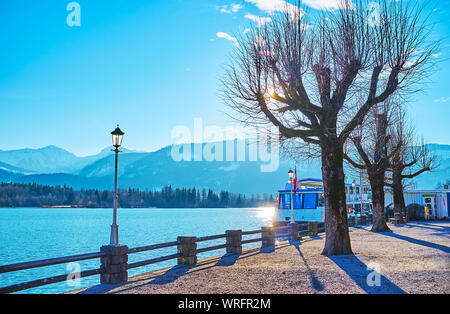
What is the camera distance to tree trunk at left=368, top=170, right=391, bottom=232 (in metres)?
28.6

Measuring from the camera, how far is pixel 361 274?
1204 cm

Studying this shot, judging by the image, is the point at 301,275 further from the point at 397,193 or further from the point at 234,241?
the point at 397,193

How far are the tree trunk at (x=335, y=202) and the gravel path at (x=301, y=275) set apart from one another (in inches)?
28.6

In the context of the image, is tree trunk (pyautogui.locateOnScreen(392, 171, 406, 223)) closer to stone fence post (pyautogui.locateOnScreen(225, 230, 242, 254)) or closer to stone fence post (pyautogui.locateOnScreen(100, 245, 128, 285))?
stone fence post (pyautogui.locateOnScreen(225, 230, 242, 254))

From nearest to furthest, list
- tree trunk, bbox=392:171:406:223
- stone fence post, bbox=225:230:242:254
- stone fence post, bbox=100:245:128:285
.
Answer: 1. stone fence post, bbox=100:245:128:285
2. stone fence post, bbox=225:230:242:254
3. tree trunk, bbox=392:171:406:223

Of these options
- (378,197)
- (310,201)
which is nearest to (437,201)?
(310,201)

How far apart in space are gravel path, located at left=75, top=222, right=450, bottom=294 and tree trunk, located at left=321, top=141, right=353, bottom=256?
73 centimetres

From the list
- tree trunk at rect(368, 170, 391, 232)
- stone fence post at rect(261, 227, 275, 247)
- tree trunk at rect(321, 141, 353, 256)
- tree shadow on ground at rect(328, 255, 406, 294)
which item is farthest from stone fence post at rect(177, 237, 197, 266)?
tree trunk at rect(368, 170, 391, 232)

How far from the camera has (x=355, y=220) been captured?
1559 inches

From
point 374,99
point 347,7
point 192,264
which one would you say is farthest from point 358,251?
point 347,7

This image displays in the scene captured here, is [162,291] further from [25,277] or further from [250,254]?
[25,277]

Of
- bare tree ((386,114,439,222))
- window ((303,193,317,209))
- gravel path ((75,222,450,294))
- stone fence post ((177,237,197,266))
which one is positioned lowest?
gravel path ((75,222,450,294))

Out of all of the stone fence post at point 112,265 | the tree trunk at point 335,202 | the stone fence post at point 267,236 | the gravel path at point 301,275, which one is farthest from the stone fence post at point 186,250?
the stone fence post at point 267,236
